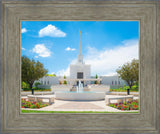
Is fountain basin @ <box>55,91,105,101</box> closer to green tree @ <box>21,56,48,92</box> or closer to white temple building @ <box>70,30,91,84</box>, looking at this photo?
green tree @ <box>21,56,48,92</box>

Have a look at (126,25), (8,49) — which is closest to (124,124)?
(8,49)

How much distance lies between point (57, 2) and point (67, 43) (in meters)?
15.5

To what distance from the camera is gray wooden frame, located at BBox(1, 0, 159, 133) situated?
3.29 m

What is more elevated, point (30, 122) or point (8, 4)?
point (8, 4)

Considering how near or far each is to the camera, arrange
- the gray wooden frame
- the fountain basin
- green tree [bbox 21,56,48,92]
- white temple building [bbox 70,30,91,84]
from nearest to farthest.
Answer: the gray wooden frame
the fountain basin
green tree [bbox 21,56,48,92]
white temple building [bbox 70,30,91,84]

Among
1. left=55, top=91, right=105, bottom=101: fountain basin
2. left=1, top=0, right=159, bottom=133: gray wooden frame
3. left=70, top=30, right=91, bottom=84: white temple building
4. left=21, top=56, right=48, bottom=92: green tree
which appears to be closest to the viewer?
left=1, top=0, right=159, bottom=133: gray wooden frame

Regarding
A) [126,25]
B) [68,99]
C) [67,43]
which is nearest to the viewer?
[68,99]

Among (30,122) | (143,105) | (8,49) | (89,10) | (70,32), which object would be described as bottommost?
(30,122)

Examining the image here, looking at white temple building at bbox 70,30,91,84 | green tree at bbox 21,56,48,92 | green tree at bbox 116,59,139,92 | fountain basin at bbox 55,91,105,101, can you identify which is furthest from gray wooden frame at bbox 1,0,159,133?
white temple building at bbox 70,30,91,84

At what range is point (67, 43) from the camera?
61.7 feet

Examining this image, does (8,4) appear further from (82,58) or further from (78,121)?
(82,58)

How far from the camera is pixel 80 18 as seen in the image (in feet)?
11.5

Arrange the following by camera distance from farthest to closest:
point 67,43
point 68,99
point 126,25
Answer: point 67,43 → point 126,25 → point 68,99

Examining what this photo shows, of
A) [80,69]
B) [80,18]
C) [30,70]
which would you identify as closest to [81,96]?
[80,18]
